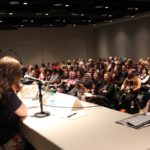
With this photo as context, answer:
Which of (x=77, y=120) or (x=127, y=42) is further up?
(x=127, y=42)

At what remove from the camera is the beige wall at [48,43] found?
18812mm

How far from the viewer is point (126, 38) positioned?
55.2 feet

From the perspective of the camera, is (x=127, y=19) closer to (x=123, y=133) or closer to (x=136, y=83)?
(x=136, y=83)

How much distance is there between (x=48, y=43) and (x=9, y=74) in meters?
17.7

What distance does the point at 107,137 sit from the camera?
6.62ft

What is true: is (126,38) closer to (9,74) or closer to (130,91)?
(130,91)

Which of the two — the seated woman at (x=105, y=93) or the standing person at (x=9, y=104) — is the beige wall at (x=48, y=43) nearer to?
the seated woman at (x=105, y=93)

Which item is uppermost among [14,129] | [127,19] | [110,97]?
[127,19]

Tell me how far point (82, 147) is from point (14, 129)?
2.89ft

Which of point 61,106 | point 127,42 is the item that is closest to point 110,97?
point 61,106

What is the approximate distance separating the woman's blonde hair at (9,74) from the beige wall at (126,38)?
13.6 meters

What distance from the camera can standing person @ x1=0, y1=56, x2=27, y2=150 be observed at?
2.33 m

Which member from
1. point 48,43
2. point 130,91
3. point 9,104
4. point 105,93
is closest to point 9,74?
point 9,104

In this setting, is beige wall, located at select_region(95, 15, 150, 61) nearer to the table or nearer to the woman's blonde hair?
the table
